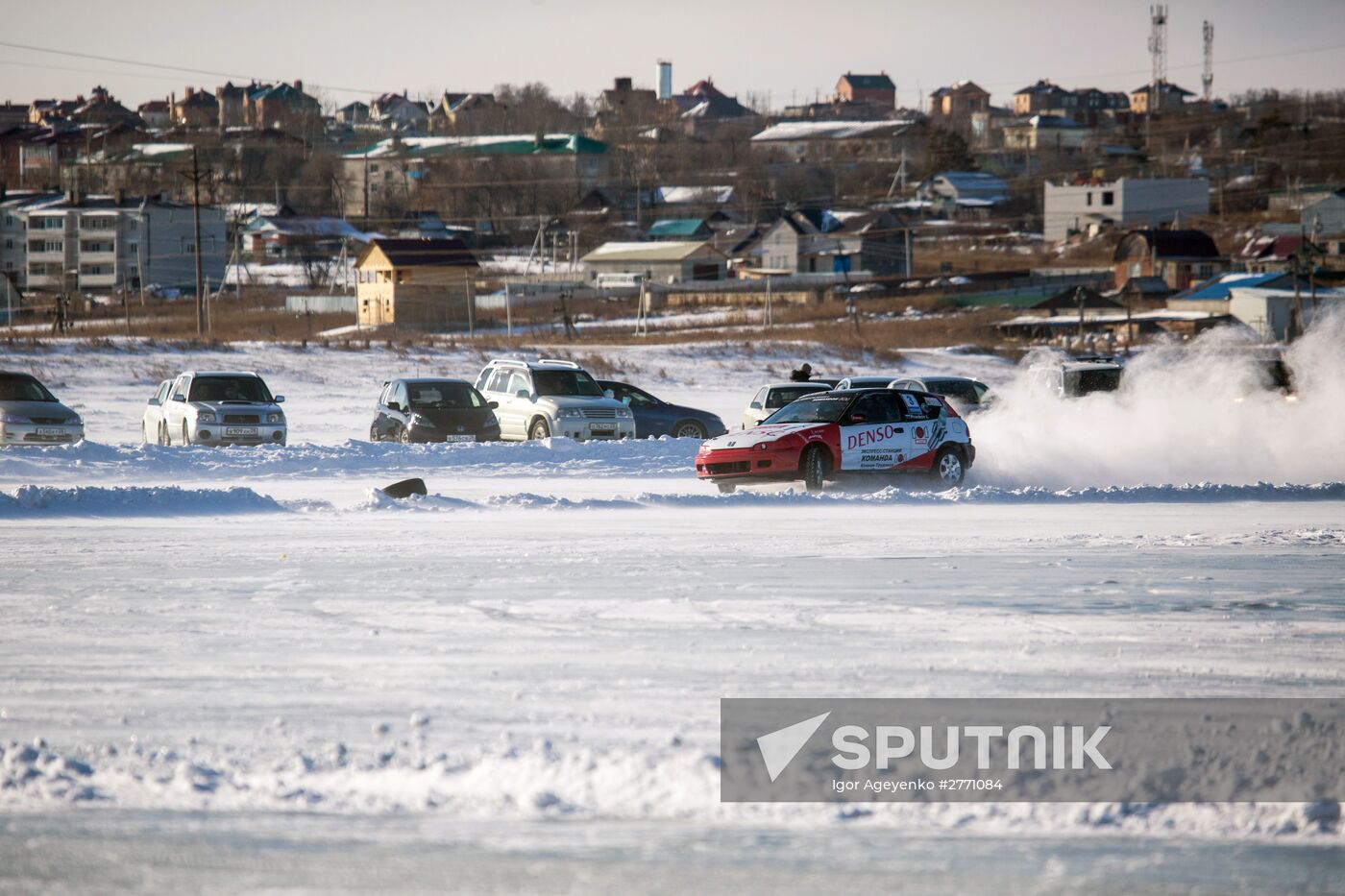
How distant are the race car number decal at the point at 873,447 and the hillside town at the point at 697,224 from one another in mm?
47744

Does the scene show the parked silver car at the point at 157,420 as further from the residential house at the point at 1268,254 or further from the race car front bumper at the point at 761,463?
the residential house at the point at 1268,254

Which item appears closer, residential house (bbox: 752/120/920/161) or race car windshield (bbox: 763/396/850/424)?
race car windshield (bbox: 763/396/850/424)

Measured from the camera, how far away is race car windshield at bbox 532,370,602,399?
26.2 metres

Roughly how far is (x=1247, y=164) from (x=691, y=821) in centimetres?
16543

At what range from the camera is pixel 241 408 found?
84.3 ft

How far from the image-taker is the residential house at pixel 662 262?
103875mm

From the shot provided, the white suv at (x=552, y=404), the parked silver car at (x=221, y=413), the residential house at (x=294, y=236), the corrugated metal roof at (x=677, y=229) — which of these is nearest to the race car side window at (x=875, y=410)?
the white suv at (x=552, y=404)

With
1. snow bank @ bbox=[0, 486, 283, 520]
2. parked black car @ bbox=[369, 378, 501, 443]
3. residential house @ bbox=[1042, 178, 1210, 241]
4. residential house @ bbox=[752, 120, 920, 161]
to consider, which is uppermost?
residential house @ bbox=[752, 120, 920, 161]

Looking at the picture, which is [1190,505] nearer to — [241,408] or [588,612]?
[588,612]

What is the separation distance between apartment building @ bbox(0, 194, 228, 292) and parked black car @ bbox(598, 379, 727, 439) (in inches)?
3188

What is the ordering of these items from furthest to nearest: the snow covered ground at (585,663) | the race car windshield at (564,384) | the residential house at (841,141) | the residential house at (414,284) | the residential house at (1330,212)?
1. the residential house at (841,141)
2. the residential house at (1330,212)
3. the residential house at (414,284)
4. the race car windshield at (564,384)
5. the snow covered ground at (585,663)

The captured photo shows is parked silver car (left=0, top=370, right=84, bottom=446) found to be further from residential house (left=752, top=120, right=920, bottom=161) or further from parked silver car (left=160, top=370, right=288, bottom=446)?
residential house (left=752, top=120, right=920, bottom=161)

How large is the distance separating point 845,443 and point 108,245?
97594 mm

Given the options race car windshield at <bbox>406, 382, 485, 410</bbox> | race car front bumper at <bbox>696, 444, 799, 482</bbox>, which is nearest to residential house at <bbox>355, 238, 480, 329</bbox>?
race car windshield at <bbox>406, 382, 485, 410</bbox>
